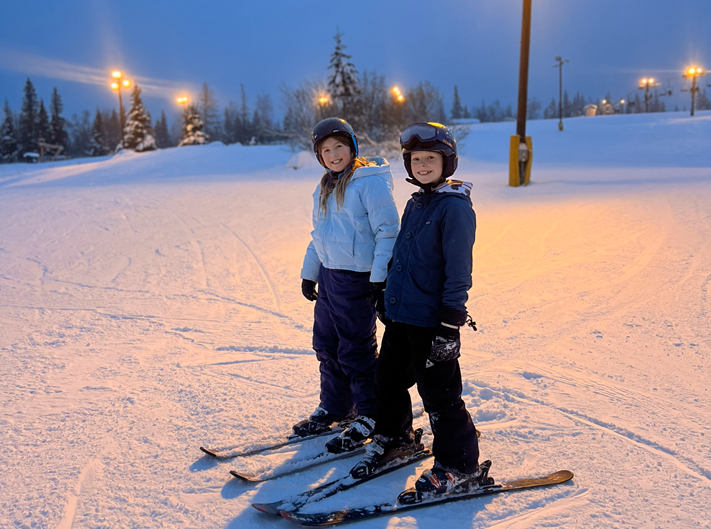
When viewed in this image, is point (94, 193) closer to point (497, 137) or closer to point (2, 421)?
point (2, 421)

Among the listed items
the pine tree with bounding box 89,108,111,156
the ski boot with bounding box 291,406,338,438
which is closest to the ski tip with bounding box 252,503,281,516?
the ski boot with bounding box 291,406,338,438

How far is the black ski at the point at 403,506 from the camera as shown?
7.23 ft

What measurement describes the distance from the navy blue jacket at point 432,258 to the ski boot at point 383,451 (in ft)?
2.29

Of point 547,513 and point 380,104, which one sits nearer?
point 547,513

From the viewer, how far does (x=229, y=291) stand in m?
5.98

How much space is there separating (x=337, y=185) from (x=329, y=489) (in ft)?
5.02

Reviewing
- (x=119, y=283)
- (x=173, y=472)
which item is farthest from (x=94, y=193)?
(x=173, y=472)

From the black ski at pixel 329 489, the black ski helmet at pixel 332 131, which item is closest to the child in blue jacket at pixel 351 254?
the black ski helmet at pixel 332 131

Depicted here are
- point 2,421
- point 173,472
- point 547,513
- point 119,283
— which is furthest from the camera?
point 119,283

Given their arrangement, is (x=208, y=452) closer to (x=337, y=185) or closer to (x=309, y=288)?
(x=309, y=288)

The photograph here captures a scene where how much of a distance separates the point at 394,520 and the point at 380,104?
24682mm

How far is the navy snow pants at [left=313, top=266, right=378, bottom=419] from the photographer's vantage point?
281 centimetres

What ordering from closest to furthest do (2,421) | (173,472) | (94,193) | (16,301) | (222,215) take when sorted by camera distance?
(173,472) → (2,421) → (16,301) → (222,215) → (94,193)

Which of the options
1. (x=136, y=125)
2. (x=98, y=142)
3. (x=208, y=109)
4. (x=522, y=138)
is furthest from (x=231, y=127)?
(x=522, y=138)
